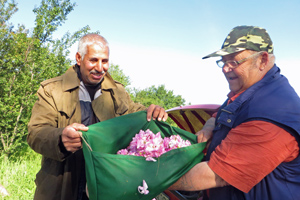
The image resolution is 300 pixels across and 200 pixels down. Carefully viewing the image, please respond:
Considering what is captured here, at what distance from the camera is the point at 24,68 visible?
8.82 meters

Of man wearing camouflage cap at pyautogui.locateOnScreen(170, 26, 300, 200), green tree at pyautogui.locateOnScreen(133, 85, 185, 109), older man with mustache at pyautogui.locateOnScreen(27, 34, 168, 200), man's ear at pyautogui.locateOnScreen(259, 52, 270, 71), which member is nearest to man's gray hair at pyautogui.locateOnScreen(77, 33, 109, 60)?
older man with mustache at pyautogui.locateOnScreen(27, 34, 168, 200)

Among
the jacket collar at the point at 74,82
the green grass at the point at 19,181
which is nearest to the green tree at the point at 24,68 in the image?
the green grass at the point at 19,181

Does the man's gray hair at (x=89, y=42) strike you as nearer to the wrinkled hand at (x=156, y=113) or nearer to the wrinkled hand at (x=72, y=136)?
the wrinkled hand at (x=156, y=113)

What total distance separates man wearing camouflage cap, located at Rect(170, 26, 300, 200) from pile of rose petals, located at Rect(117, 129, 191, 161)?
26 cm

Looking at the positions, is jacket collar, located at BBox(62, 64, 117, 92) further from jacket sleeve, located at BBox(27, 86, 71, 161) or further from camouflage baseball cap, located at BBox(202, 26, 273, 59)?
camouflage baseball cap, located at BBox(202, 26, 273, 59)

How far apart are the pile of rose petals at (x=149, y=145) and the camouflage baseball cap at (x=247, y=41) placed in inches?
31.0

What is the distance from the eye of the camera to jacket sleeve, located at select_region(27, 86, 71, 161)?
243 centimetres

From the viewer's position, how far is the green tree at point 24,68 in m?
8.33

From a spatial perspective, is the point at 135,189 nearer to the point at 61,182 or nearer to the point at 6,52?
the point at 61,182

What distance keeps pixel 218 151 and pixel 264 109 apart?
1.38 feet

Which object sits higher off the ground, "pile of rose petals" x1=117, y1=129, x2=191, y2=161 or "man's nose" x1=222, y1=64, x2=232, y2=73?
"man's nose" x1=222, y1=64, x2=232, y2=73

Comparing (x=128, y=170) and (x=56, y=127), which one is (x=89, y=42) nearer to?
(x=56, y=127)

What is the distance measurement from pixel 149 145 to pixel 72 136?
61 centimetres

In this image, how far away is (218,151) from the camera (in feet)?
6.47
